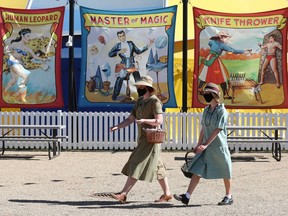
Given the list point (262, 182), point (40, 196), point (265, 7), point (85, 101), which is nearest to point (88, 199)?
point (40, 196)

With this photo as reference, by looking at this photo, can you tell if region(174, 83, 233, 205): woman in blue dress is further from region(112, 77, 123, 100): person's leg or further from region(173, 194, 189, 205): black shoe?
region(112, 77, 123, 100): person's leg

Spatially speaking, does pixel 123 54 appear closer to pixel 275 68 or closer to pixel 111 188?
pixel 275 68

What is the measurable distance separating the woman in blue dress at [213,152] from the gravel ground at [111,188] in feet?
1.15

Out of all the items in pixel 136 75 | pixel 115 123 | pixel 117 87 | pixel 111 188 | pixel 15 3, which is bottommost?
pixel 111 188

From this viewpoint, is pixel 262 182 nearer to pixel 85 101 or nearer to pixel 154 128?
pixel 154 128

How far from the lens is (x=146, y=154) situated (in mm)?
7891

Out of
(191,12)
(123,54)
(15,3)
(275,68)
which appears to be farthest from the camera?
(15,3)

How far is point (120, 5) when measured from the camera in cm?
2047

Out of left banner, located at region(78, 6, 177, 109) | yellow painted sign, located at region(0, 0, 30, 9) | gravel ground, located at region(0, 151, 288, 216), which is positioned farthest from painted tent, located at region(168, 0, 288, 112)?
yellow painted sign, located at region(0, 0, 30, 9)

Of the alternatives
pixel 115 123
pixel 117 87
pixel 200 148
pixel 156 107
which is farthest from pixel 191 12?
pixel 200 148

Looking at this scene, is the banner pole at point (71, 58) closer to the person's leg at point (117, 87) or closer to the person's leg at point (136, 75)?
the person's leg at point (117, 87)

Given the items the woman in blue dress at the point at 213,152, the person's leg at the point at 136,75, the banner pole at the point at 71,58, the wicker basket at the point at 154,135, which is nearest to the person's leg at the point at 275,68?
the person's leg at the point at 136,75

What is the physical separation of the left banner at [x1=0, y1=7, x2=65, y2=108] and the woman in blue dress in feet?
26.2

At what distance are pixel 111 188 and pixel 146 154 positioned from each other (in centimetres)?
164
